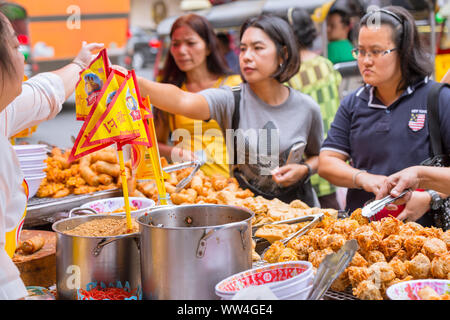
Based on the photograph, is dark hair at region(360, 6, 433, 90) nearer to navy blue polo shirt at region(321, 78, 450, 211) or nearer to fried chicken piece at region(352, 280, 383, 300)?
navy blue polo shirt at region(321, 78, 450, 211)

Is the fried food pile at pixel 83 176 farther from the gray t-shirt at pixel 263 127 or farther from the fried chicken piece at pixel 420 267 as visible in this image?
the fried chicken piece at pixel 420 267

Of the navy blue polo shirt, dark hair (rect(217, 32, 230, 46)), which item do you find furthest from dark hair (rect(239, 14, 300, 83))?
dark hair (rect(217, 32, 230, 46))

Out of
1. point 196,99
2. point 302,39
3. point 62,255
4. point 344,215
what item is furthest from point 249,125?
point 62,255

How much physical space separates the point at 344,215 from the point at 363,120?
757 mm

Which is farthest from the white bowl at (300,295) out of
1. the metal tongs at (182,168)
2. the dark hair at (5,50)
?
the metal tongs at (182,168)

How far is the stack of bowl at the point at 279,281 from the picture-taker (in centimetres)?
104

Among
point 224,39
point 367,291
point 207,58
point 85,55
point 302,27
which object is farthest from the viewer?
point 224,39

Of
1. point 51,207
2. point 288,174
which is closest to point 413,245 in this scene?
point 288,174

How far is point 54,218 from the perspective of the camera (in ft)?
7.45

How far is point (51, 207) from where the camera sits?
2391 mm

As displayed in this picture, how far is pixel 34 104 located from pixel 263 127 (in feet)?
5.04

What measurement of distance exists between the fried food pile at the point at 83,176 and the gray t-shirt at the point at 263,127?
0.64m

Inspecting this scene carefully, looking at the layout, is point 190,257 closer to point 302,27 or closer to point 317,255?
point 317,255

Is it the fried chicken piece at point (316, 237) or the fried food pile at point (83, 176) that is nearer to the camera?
the fried chicken piece at point (316, 237)
